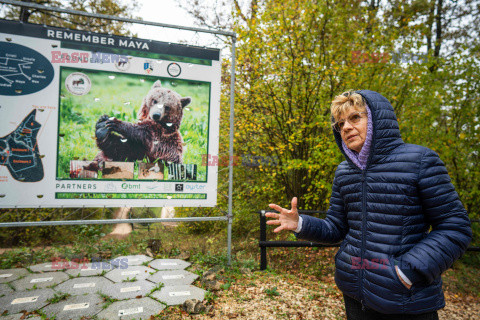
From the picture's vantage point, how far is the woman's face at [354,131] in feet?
5.17

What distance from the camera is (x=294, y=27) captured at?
4797 millimetres

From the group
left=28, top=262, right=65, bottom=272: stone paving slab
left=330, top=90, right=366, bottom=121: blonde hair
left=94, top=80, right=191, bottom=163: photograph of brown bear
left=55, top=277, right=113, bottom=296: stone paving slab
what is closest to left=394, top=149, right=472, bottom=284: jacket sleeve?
left=330, top=90, right=366, bottom=121: blonde hair

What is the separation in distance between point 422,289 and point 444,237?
0.96 ft

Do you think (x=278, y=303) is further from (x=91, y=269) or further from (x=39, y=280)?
(x=39, y=280)

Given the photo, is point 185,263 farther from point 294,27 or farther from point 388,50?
point 388,50

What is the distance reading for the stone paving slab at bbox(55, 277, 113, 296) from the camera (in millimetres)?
3197

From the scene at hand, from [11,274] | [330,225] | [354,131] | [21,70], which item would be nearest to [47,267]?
→ [11,274]

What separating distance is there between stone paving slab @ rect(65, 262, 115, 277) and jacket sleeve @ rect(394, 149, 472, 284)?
3.91m

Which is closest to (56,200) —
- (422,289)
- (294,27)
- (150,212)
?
(150,212)

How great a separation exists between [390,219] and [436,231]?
0.69ft

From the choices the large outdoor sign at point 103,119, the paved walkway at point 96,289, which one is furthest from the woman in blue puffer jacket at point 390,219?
the large outdoor sign at point 103,119

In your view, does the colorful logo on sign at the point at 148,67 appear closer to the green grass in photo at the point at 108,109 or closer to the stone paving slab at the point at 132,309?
the green grass in photo at the point at 108,109

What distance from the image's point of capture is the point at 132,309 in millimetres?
2830

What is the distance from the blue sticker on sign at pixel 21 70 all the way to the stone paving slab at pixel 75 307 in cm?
266
